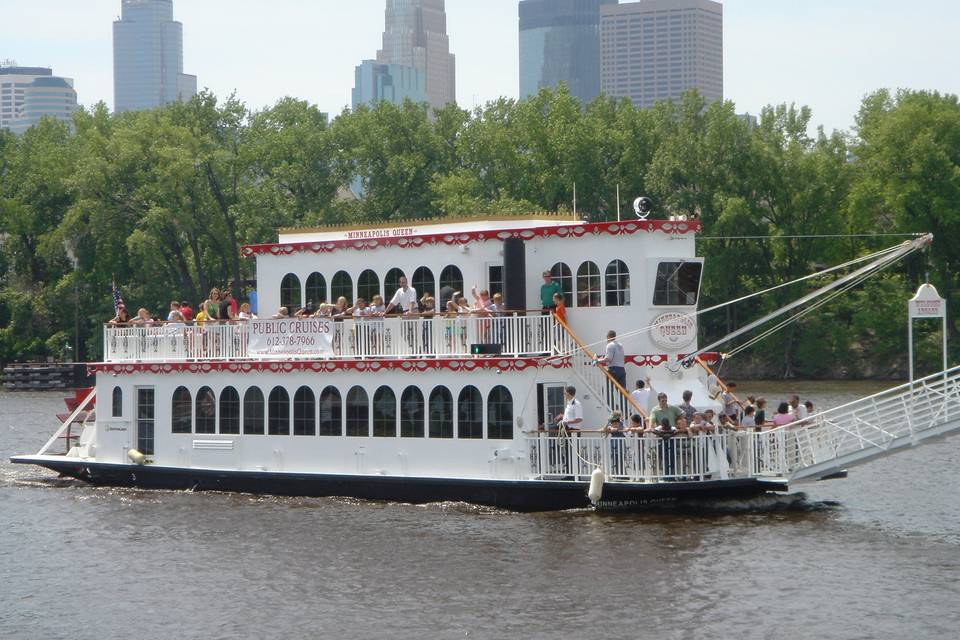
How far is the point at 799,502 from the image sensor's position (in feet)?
95.5

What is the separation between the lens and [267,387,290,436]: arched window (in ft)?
101

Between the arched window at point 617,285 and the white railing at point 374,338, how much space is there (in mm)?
1421

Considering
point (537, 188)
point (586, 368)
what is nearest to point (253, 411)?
point (586, 368)

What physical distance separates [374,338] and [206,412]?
15.7 feet

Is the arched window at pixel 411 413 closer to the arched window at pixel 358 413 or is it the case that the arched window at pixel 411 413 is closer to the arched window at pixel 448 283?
the arched window at pixel 358 413

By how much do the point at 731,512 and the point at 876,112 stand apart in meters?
49.0

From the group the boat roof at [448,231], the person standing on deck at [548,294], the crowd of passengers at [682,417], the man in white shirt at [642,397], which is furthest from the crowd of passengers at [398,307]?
the man in white shirt at [642,397]

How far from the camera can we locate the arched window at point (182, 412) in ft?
105

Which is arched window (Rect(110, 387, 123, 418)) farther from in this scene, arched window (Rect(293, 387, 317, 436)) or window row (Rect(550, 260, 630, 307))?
window row (Rect(550, 260, 630, 307))

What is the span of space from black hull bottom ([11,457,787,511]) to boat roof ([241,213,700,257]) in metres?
4.76

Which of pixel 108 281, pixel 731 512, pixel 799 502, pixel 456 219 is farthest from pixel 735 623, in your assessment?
pixel 108 281

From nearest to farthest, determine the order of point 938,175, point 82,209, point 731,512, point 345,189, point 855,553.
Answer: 1. point 855,553
2. point 731,512
3. point 938,175
4. point 82,209
5. point 345,189

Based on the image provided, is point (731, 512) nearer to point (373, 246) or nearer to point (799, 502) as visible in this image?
point (799, 502)

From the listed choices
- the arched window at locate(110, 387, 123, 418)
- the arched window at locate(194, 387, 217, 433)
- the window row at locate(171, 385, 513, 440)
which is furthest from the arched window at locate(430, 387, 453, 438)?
the arched window at locate(110, 387, 123, 418)
